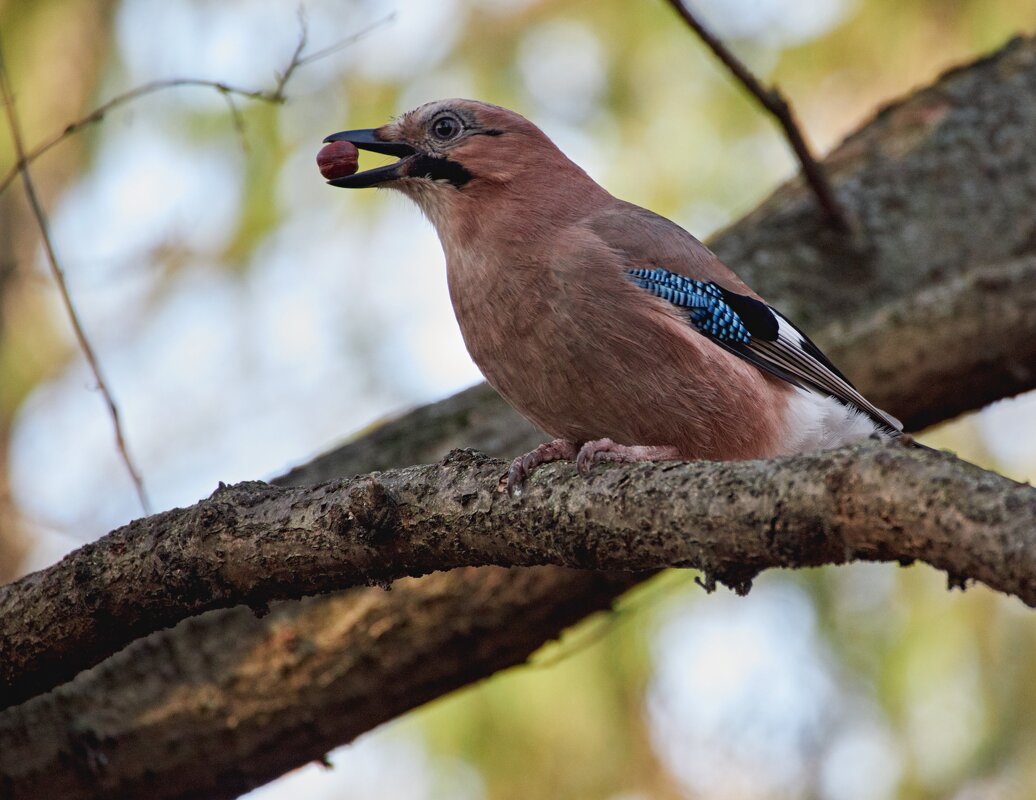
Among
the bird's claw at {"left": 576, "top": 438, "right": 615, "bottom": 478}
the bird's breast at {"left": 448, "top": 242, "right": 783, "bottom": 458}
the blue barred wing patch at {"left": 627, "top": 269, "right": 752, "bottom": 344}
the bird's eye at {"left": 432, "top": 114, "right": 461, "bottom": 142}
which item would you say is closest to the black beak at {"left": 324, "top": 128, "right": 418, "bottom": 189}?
the bird's eye at {"left": 432, "top": 114, "right": 461, "bottom": 142}

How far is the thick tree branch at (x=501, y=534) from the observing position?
2485mm

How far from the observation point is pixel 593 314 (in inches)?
177

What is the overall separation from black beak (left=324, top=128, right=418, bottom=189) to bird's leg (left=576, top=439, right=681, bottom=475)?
1.66 meters

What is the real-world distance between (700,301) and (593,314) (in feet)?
1.97

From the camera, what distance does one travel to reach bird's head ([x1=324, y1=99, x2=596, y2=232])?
5.24 m

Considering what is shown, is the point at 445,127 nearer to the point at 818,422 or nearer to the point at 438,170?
the point at 438,170

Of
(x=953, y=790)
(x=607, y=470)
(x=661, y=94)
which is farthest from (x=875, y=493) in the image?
(x=661, y=94)

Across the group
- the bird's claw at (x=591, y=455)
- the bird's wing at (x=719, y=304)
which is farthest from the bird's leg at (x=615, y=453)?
the bird's wing at (x=719, y=304)

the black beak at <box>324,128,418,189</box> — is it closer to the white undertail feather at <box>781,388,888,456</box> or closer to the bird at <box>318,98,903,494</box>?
the bird at <box>318,98,903,494</box>

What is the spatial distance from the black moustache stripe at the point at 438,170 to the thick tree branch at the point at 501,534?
201 centimetres

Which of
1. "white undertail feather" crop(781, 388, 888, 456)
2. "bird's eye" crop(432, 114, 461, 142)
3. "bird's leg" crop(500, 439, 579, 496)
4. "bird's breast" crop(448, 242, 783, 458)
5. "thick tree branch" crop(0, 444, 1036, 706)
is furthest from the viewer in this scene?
"bird's eye" crop(432, 114, 461, 142)

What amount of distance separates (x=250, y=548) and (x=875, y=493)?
176cm

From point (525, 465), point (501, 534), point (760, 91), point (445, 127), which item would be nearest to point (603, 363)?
point (525, 465)

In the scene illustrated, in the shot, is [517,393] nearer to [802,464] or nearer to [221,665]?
[221,665]
